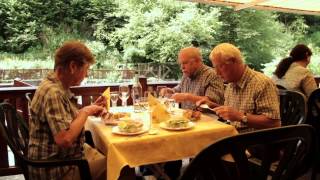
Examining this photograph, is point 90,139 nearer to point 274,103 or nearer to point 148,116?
point 148,116

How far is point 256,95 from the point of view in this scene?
80.5 inches

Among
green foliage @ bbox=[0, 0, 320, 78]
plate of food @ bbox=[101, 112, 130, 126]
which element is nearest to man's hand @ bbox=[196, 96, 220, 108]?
plate of food @ bbox=[101, 112, 130, 126]

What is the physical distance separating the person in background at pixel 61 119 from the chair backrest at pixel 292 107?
124 cm

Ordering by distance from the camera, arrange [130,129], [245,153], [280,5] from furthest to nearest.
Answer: [280,5] → [130,129] → [245,153]

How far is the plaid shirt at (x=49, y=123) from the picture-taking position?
1.69 metres

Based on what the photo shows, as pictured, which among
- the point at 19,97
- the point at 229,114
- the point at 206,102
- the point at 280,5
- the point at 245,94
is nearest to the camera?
the point at 229,114

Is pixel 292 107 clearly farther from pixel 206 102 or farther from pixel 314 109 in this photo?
pixel 206 102

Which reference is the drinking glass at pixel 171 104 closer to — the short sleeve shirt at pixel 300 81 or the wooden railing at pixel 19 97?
the wooden railing at pixel 19 97

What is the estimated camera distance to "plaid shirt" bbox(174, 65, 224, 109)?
2.68 meters

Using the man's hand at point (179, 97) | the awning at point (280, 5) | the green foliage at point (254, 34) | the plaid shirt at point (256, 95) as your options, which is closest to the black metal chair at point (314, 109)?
the plaid shirt at point (256, 95)

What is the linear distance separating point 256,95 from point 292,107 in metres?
0.41

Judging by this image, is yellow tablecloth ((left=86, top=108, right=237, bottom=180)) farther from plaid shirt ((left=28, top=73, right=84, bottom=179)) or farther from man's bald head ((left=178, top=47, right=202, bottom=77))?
man's bald head ((left=178, top=47, right=202, bottom=77))

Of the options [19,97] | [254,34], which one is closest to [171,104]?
[19,97]

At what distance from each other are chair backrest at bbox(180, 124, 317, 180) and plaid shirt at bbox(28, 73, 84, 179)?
2.92 ft
